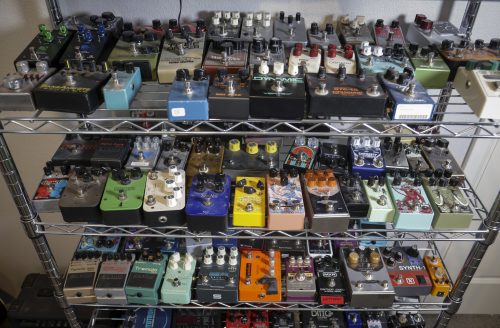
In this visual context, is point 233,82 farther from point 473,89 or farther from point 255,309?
point 255,309

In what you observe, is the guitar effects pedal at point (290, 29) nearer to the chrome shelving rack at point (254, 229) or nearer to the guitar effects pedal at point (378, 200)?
the chrome shelving rack at point (254, 229)

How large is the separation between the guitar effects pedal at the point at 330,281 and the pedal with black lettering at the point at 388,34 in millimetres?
844

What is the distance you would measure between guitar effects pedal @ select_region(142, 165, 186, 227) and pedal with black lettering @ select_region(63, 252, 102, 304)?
36 cm

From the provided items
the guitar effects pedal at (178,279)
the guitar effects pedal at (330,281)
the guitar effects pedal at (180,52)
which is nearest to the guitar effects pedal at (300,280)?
the guitar effects pedal at (330,281)

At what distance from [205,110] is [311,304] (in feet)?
2.89

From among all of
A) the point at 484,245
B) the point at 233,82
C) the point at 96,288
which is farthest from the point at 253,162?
the point at 484,245

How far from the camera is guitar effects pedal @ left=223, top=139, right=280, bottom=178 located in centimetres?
178

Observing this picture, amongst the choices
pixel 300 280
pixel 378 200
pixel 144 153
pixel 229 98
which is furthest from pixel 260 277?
pixel 229 98

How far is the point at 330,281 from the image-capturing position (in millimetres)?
1804

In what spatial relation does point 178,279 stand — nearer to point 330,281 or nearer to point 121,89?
point 330,281

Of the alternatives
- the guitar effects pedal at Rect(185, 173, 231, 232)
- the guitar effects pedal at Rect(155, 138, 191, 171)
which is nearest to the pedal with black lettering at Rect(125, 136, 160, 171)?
the guitar effects pedal at Rect(155, 138, 191, 171)

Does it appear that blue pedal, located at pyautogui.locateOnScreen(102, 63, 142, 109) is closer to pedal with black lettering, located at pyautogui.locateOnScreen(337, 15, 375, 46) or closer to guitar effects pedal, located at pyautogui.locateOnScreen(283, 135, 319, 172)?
guitar effects pedal, located at pyautogui.locateOnScreen(283, 135, 319, 172)

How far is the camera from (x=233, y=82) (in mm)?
1480

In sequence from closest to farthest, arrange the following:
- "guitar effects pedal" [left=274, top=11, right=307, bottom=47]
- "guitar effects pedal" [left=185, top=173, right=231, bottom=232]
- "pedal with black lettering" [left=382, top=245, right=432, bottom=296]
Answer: "guitar effects pedal" [left=185, top=173, right=231, bottom=232]
"guitar effects pedal" [left=274, top=11, right=307, bottom=47]
"pedal with black lettering" [left=382, top=245, right=432, bottom=296]
